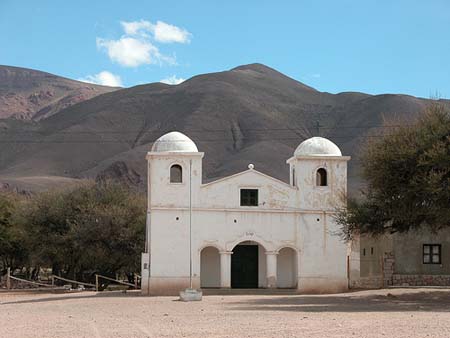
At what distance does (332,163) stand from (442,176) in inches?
398

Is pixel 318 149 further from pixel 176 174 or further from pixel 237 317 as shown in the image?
pixel 237 317

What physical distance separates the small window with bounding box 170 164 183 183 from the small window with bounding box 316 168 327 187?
21.3 feet

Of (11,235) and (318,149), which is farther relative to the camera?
(11,235)

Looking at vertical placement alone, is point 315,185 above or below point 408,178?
above

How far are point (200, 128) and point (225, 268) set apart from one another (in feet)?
298

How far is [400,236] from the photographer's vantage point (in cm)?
4016

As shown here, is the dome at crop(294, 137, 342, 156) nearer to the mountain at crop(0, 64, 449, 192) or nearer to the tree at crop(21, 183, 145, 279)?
the tree at crop(21, 183, 145, 279)

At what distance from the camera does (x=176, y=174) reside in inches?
1533

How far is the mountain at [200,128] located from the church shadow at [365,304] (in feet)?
230

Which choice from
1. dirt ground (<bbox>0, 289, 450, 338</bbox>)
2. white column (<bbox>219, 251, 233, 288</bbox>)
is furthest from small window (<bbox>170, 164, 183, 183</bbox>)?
dirt ground (<bbox>0, 289, 450, 338</bbox>)

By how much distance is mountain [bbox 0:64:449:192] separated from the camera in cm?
11381

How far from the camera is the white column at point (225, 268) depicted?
122ft

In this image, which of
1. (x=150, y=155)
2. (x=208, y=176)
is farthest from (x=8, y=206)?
→ (x=208, y=176)

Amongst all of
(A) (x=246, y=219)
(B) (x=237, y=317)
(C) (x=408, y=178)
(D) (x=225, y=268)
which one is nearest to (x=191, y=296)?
(D) (x=225, y=268)
